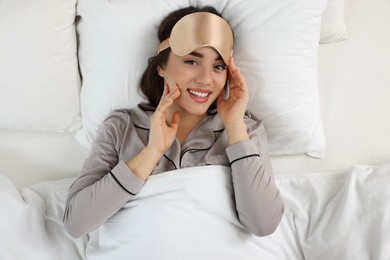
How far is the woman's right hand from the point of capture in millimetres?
1062

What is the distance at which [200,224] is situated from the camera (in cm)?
106

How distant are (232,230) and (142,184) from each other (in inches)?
9.3

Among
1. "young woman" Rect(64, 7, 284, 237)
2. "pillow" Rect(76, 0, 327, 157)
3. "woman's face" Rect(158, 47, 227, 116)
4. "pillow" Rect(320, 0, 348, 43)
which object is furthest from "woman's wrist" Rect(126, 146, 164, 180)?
"pillow" Rect(320, 0, 348, 43)

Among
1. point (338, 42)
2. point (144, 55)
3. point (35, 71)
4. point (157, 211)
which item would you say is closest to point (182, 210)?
point (157, 211)

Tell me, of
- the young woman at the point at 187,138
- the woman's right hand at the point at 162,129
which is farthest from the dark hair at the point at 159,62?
the woman's right hand at the point at 162,129

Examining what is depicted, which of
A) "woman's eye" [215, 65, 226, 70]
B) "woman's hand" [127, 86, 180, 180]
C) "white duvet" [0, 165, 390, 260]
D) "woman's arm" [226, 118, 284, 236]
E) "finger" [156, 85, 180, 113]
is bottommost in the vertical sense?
"white duvet" [0, 165, 390, 260]

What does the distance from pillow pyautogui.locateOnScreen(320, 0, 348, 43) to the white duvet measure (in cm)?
44

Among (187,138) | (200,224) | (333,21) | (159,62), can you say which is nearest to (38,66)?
(159,62)

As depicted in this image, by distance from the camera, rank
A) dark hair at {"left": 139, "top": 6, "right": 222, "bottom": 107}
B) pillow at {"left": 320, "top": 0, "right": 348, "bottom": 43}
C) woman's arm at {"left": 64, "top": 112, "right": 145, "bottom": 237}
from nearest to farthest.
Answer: woman's arm at {"left": 64, "top": 112, "right": 145, "bottom": 237}
dark hair at {"left": 139, "top": 6, "right": 222, "bottom": 107}
pillow at {"left": 320, "top": 0, "right": 348, "bottom": 43}

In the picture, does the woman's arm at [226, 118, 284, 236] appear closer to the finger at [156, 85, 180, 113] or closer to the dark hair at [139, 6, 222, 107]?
the finger at [156, 85, 180, 113]

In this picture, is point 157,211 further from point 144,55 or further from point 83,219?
point 144,55

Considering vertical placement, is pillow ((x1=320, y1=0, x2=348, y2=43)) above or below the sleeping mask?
below

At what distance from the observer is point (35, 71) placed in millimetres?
1249

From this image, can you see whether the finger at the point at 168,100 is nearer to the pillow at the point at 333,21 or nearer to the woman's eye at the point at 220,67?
the woman's eye at the point at 220,67
